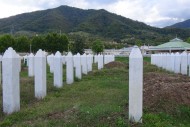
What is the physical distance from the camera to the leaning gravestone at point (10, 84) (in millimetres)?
8273

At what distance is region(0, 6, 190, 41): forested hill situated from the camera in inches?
5167

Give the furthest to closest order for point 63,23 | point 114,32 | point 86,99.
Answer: point 63,23 < point 114,32 < point 86,99

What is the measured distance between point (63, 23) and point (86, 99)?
139 meters

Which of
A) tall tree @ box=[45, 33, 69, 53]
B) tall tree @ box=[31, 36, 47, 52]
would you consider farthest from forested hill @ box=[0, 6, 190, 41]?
tall tree @ box=[31, 36, 47, 52]

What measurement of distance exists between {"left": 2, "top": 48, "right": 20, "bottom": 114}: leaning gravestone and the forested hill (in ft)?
369

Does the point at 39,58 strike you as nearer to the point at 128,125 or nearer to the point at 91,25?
the point at 128,125

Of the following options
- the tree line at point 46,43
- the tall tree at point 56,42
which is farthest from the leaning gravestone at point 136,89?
the tall tree at point 56,42

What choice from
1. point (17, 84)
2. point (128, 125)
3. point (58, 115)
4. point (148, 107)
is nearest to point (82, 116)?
point (58, 115)

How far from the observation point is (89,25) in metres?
139

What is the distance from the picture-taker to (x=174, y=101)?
26.8 feet

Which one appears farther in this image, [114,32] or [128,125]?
[114,32]

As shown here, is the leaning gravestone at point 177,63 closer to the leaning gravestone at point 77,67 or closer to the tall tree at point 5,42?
the leaning gravestone at point 77,67

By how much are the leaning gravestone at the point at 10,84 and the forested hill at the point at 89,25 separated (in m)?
112

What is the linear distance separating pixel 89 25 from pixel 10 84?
5191 inches
